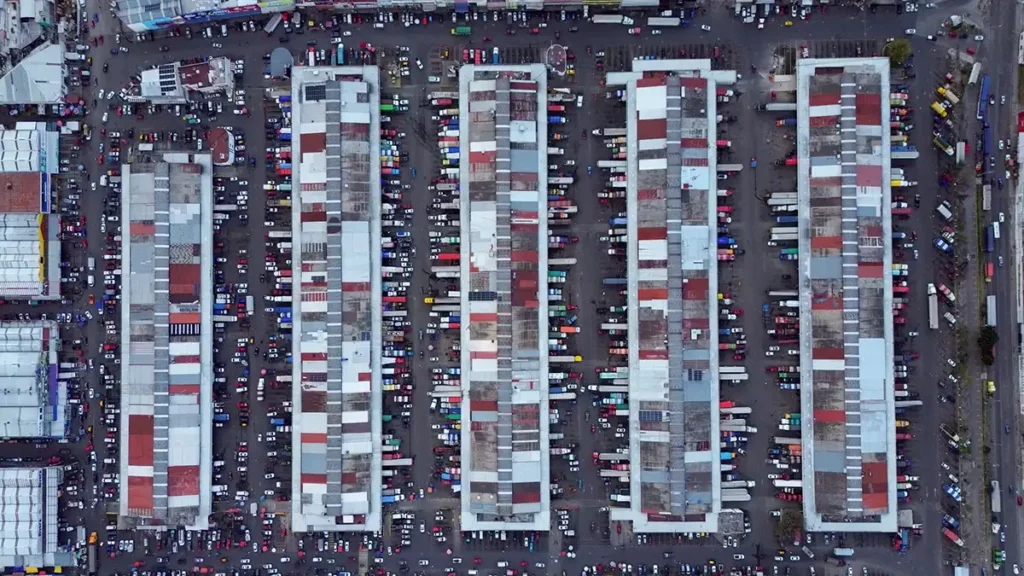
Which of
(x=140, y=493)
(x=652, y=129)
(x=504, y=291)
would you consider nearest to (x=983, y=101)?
(x=652, y=129)

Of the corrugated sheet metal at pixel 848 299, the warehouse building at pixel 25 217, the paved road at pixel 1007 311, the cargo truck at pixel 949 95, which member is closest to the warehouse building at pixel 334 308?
the warehouse building at pixel 25 217

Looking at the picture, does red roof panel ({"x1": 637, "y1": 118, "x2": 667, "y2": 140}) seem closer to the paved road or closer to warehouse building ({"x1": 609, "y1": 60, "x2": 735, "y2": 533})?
warehouse building ({"x1": 609, "y1": 60, "x2": 735, "y2": 533})

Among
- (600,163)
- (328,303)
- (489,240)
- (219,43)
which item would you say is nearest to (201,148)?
(219,43)

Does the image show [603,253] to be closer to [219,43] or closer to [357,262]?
[357,262]

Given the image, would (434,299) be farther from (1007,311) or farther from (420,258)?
(1007,311)

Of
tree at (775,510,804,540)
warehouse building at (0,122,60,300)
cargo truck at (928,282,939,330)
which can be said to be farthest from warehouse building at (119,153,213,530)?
cargo truck at (928,282,939,330)

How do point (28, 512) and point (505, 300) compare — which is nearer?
point (505, 300)
